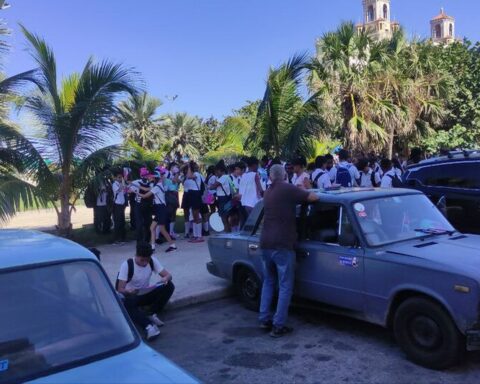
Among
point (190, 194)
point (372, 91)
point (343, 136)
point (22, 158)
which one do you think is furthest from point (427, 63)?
point (22, 158)

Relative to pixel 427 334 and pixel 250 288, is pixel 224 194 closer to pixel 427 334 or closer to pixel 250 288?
pixel 250 288

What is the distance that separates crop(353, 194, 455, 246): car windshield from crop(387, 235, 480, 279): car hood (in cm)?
15

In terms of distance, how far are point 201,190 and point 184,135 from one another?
33.1 meters

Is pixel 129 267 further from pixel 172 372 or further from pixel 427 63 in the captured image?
pixel 427 63

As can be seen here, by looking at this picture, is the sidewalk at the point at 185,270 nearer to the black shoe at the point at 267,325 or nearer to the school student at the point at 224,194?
the school student at the point at 224,194

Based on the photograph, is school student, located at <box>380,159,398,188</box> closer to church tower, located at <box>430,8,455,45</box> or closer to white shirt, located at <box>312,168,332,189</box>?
white shirt, located at <box>312,168,332,189</box>

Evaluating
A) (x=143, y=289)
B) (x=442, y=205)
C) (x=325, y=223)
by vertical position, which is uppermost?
(x=442, y=205)

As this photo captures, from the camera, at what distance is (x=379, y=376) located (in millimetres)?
4500

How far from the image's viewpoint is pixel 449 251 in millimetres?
4797

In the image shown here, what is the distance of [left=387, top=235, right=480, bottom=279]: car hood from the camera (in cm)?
442

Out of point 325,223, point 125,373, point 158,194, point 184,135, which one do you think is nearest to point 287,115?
point 158,194

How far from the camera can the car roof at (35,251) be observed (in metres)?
3.00

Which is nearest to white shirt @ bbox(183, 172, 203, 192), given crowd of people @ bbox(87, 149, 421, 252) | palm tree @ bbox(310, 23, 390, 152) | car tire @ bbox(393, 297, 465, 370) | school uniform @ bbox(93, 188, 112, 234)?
crowd of people @ bbox(87, 149, 421, 252)

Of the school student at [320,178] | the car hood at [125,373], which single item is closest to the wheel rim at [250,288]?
the school student at [320,178]
